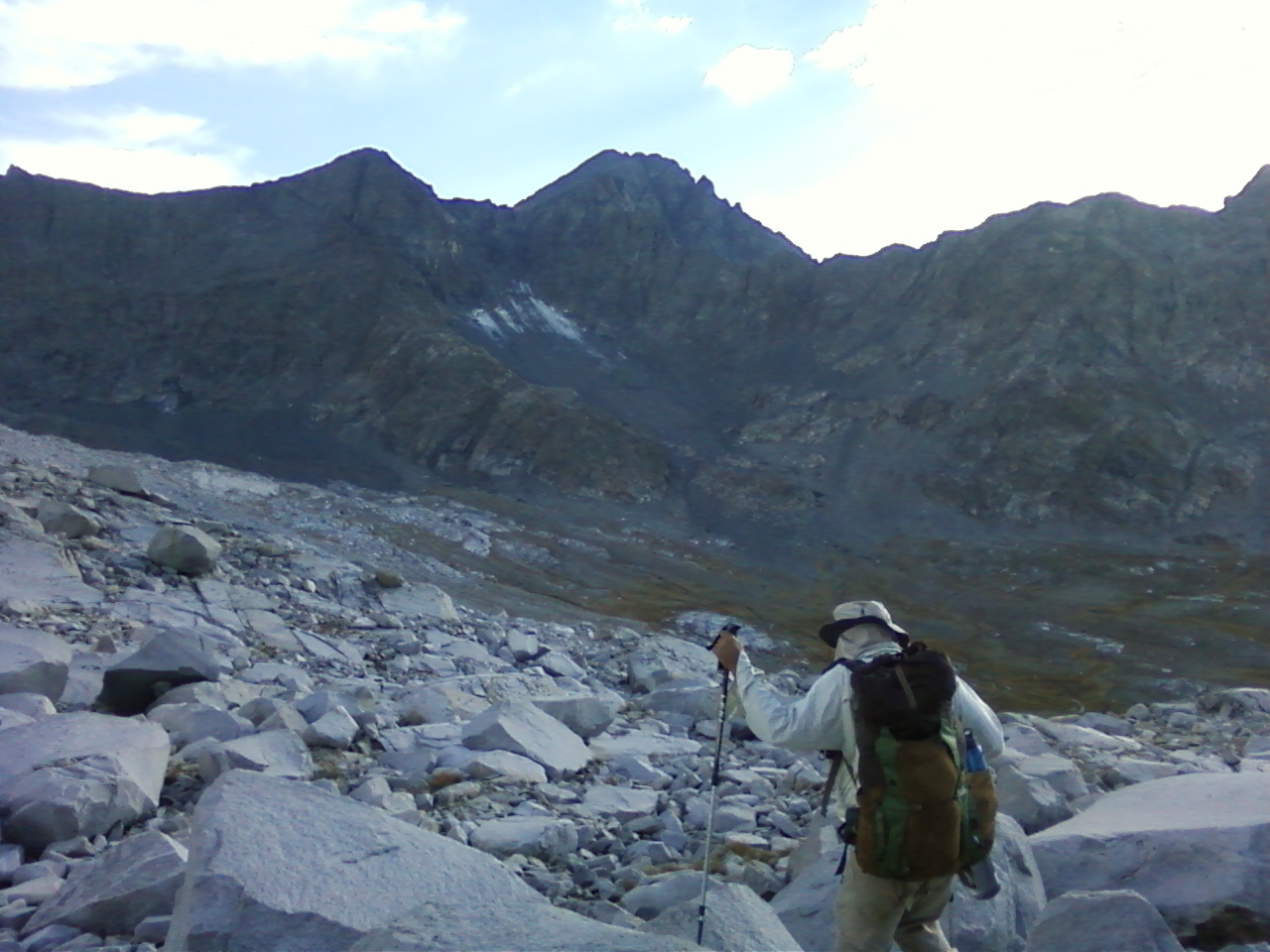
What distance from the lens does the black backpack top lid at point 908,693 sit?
336cm

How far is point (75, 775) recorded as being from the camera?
5289mm

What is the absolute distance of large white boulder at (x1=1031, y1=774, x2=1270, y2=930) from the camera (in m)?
5.12

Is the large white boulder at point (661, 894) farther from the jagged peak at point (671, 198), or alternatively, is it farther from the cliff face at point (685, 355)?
the jagged peak at point (671, 198)

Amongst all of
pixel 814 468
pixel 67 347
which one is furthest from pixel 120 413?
pixel 814 468

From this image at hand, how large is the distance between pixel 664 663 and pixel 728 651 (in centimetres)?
1175

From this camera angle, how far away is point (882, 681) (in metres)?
3.39

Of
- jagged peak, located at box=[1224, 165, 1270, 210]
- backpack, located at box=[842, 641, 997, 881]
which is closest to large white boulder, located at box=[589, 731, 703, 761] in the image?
backpack, located at box=[842, 641, 997, 881]

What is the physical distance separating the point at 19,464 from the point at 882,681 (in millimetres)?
17915

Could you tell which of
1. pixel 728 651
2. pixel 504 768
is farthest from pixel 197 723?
pixel 728 651

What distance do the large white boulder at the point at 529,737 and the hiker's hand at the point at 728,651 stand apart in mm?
3920

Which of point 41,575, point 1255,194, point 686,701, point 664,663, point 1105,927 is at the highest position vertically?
point 1255,194

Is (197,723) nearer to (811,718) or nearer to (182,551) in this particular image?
(811,718)

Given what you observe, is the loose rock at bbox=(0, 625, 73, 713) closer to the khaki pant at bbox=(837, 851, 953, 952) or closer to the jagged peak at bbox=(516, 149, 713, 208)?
the khaki pant at bbox=(837, 851, 953, 952)

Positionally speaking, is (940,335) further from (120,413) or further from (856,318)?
(120,413)
